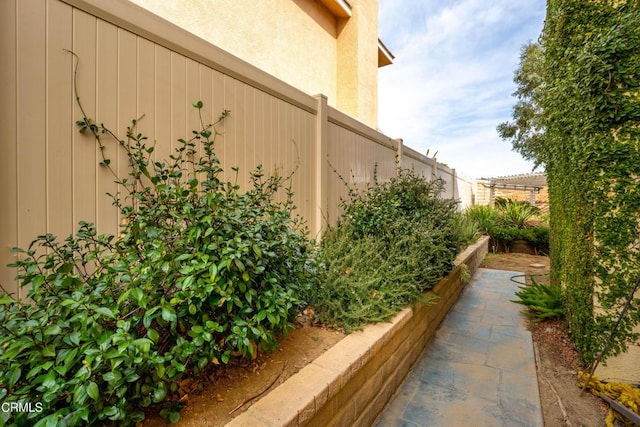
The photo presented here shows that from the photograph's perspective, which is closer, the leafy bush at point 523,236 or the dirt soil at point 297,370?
the dirt soil at point 297,370

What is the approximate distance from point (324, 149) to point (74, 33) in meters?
2.18

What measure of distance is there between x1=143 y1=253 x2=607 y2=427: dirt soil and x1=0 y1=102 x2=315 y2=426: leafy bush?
0.11 metres

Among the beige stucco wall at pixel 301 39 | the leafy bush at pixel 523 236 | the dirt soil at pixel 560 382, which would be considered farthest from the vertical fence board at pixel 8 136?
the leafy bush at pixel 523 236

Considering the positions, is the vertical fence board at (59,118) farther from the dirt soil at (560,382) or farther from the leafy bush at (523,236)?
the leafy bush at (523,236)

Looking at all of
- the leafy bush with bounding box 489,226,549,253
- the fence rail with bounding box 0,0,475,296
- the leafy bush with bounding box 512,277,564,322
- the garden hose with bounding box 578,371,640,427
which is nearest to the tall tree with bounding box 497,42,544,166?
the leafy bush with bounding box 489,226,549,253

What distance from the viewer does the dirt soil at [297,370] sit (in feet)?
4.25

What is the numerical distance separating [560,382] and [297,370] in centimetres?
228

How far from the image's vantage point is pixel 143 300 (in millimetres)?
1146

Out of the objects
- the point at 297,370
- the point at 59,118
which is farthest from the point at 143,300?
the point at 59,118

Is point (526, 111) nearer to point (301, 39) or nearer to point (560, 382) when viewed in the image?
point (301, 39)

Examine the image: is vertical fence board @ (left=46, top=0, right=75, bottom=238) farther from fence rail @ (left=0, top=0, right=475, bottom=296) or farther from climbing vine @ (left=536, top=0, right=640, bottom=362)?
climbing vine @ (left=536, top=0, right=640, bottom=362)

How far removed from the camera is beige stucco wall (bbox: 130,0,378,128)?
382 cm

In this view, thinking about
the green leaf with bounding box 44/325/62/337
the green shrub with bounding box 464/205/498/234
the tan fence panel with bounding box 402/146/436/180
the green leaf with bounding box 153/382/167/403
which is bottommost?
the green leaf with bounding box 153/382/167/403

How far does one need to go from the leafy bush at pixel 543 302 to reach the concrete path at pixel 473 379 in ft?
0.65
